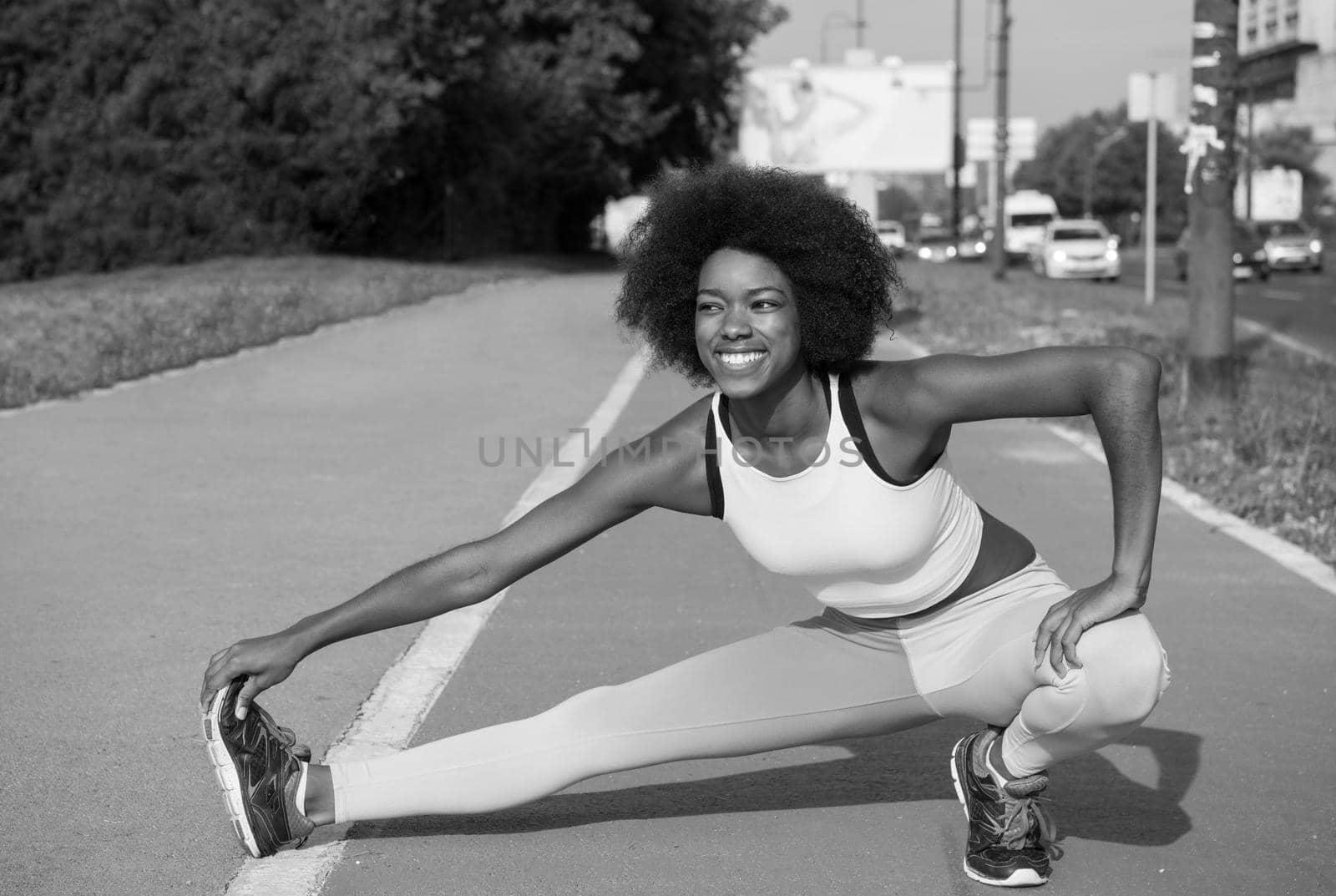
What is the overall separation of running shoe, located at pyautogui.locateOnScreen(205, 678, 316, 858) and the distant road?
56.4ft

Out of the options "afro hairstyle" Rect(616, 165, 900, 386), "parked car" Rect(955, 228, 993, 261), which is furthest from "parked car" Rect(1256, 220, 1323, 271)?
"afro hairstyle" Rect(616, 165, 900, 386)

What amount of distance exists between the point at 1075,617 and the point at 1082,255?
139 ft

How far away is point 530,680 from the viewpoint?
5.72 metres

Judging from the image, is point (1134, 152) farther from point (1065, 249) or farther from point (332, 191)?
point (332, 191)

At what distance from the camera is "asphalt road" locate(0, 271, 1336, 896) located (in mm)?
4148

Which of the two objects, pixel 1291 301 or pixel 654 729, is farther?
pixel 1291 301

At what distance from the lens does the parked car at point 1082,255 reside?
147ft

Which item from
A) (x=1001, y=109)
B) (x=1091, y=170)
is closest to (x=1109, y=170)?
(x=1091, y=170)

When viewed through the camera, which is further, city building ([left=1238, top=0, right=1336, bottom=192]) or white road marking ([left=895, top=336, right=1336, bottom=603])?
city building ([left=1238, top=0, right=1336, bottom=192])

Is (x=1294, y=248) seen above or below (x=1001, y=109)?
below

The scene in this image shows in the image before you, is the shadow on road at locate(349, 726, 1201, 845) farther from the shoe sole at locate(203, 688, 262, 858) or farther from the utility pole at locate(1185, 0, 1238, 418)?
the utility pole at locate(1185, 0, 1238, 418)

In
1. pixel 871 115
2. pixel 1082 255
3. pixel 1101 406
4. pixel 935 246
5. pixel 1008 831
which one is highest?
pixel 871 115

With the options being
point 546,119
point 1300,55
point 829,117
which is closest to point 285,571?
point 546,119

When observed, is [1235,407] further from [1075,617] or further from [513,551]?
[513,551]
